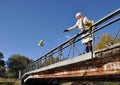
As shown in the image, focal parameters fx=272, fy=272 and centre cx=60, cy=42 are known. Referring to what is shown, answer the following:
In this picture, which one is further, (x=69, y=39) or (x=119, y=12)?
(x=69, y=39)

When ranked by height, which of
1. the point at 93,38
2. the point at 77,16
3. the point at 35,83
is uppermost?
the point at 77,16

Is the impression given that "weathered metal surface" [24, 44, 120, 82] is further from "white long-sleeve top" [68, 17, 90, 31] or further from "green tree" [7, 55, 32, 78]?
"green tree" [7, 55, 32, 78]

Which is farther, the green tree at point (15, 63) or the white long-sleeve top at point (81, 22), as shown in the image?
the green tree at point (15, 63)

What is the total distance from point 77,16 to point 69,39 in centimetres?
147

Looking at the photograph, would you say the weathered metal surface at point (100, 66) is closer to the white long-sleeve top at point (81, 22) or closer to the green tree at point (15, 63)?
the white long-sleeve top at point (81, 22)

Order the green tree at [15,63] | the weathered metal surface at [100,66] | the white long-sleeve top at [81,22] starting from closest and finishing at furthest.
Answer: the weathered metal surface at [100,66] < the white long-sleeve top at [81,22] < the green tree at [15,63]

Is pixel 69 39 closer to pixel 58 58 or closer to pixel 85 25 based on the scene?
pixel 85 25

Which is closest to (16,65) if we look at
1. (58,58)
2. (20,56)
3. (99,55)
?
(20,56)

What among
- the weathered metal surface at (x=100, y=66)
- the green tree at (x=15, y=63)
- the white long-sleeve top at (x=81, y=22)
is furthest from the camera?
the green tree at (x=15, y=63)

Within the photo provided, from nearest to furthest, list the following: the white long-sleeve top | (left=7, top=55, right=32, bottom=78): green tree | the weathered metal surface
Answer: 1. the weathered metal surface
2. the white long-sleeve top
3. (left=7, top=55, right=32, bottom=78): green tree

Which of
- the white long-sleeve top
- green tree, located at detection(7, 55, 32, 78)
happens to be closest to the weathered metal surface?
the white long-sleeve top

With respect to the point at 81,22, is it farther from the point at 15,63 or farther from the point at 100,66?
the point at 15,63

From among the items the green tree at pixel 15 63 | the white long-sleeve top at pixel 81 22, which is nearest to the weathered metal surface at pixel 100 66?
the white long-sleeve top at pixel 81 22

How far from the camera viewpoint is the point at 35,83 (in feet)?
103
